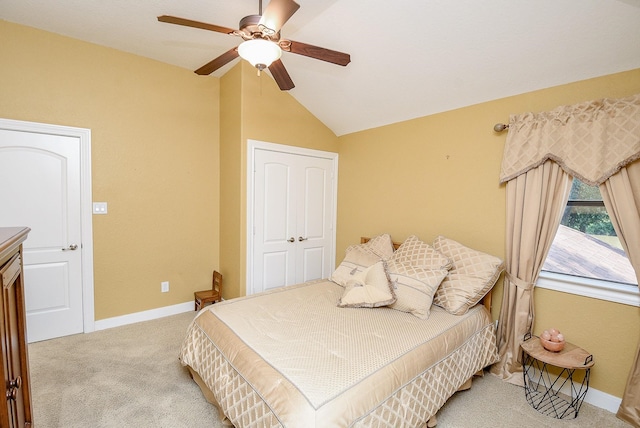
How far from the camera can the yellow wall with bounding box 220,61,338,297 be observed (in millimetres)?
3189

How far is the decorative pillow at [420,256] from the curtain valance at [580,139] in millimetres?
863

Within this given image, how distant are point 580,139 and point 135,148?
158 inches

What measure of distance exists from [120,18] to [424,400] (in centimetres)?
362

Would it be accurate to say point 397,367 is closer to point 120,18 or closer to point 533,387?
point 533,387

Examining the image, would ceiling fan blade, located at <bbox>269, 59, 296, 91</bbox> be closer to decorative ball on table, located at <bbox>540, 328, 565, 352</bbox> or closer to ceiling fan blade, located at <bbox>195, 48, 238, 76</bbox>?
ceiling fan blade, located at <bbox>195, 48, 238, 76</bbox>

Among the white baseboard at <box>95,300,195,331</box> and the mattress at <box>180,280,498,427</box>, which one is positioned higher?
the mattress at <box>180,280,498,427</box>

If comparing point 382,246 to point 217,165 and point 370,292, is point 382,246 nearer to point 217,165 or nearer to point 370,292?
point 370,292

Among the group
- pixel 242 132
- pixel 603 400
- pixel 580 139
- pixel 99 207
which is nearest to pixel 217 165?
pixel 242 132

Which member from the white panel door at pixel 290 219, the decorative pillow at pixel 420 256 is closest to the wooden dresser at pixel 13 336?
the white panel door at pixel 290 219

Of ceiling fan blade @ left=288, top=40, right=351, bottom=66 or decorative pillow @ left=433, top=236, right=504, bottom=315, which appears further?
decorative pillow @ left=433, top=236, right=504, bottom=315

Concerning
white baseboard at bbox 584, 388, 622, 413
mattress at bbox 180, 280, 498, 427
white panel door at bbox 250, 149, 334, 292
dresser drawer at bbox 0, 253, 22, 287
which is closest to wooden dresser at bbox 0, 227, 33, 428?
dresser drawer at bbox 0, 253, 22, 287

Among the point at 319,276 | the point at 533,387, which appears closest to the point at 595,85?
the point at 533,387

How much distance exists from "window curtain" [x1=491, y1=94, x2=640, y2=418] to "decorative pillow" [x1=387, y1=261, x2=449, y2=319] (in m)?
0.63

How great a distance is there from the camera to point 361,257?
9.53 feet
